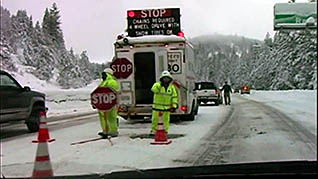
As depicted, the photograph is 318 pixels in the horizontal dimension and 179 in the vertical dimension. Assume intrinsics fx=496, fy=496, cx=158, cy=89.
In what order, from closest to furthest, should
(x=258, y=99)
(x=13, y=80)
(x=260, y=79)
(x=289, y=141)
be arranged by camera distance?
(x=13, y=80) → (x=289, y=141) → (x=260, y=79) → (x=258, y=99)

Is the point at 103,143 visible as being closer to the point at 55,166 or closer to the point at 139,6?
the point at 55,166

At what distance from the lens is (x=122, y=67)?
4969 millimetres

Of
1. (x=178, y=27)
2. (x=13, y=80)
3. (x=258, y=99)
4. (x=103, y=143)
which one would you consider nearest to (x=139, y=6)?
(x=178, y=27)

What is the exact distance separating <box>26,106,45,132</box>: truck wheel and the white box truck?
80 centimetres

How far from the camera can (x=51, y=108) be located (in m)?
4.00

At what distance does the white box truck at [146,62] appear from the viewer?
181 inches

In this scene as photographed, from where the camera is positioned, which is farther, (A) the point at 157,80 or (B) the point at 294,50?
(A) the point at 157,80

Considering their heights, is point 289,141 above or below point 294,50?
below

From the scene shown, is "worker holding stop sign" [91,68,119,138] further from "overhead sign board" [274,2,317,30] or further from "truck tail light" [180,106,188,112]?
"truck tail light" [180,106,188,112]

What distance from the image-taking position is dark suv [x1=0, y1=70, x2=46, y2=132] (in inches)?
132

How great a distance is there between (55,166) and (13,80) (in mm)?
1035

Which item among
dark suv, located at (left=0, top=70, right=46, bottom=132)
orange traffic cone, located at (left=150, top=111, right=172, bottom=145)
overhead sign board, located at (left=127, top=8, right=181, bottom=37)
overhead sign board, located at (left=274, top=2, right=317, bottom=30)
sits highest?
overhead sign board, located at (left=127, top=8, right=181, bottom=37)

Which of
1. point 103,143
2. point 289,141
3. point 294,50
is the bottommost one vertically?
point 103,143

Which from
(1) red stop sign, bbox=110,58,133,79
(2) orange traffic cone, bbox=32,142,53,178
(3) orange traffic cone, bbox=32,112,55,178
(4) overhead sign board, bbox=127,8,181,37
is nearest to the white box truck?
→ (1) red stop sign, bbox=110,58,133,79
